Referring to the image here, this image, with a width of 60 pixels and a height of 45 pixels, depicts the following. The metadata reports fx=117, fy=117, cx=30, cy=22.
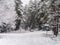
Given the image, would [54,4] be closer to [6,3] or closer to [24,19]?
[24,19]

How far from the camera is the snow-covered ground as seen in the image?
2.06 m

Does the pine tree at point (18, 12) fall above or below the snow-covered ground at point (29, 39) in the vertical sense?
above

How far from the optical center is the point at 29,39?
7.02 ft

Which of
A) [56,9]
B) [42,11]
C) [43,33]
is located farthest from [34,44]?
[56,9]

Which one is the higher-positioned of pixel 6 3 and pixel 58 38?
pixel 6 3

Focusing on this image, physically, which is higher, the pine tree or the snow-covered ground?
the pine tree

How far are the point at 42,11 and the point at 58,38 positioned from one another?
59cm

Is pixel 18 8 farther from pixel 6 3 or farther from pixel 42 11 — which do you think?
pixel 42 11

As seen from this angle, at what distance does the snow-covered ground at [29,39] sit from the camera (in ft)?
6.77

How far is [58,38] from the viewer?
7.19 feet

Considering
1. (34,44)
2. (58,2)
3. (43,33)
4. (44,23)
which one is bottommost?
(34,44)

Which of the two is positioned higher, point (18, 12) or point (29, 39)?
point (18, 12)

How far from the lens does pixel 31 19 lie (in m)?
2.17

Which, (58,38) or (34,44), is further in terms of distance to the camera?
(58,38)
